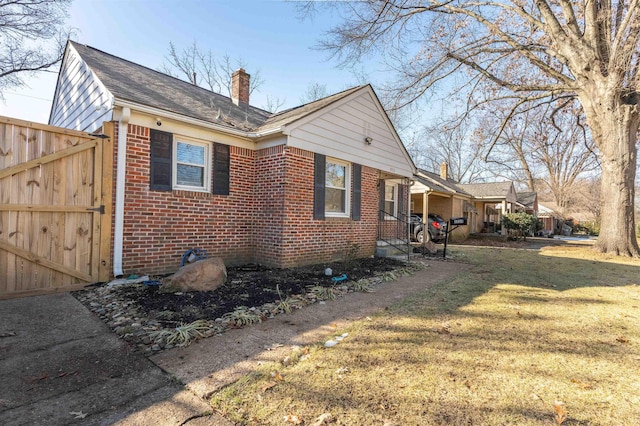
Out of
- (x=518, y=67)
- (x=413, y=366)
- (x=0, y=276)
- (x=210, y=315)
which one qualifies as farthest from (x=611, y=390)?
(x=518, y=67)

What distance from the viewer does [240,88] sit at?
1042cm

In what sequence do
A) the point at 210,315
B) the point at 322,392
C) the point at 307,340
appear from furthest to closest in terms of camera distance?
1. the point at 210,315
2. the point at 307,340
3. the point at 322,392

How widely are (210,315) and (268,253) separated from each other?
3.20 m

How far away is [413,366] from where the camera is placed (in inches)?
107

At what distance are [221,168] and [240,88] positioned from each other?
4.98 meters

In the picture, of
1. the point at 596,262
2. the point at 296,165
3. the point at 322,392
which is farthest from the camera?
the point at 596,262

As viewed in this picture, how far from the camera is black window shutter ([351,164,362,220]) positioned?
8562 mm

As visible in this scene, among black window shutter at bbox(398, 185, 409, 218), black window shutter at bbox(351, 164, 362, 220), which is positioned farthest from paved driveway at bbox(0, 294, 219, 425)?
black window shutter at bbox(398, 185, 409, 218)

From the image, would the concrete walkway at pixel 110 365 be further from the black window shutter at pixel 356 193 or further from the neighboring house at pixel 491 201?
the neighboring house at pixel 491 201

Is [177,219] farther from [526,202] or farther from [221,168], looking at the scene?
[526,202]

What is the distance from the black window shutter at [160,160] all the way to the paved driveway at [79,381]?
2834 mm

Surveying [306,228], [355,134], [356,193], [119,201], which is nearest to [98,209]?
[119,201]

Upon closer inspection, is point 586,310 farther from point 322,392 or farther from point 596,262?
point 596,262

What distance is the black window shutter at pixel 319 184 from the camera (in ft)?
24.6
